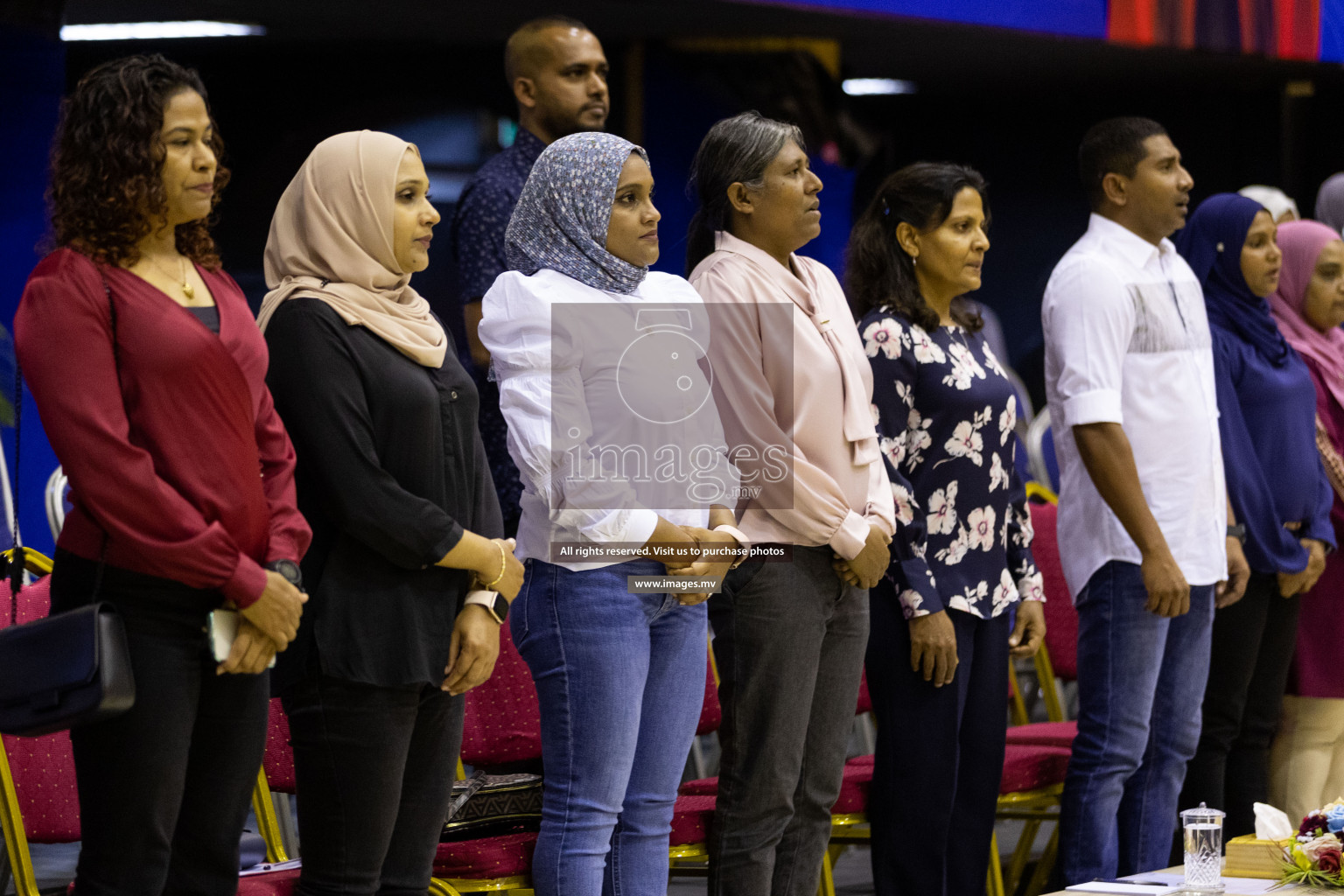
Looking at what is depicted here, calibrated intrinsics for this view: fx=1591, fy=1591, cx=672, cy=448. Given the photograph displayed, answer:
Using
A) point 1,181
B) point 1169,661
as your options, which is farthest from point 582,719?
point 1,181

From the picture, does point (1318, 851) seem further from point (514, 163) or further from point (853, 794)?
point (514, 163)

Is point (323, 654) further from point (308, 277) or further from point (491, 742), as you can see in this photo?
point (491, 742)

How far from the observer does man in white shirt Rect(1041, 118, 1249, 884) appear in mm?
3418

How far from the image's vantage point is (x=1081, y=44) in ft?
26.3

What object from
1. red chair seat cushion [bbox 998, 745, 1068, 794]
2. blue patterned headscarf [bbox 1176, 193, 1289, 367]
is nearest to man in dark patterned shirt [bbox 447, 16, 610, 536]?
red chair seat cushion [bbox 998, 745, 1068, 794]

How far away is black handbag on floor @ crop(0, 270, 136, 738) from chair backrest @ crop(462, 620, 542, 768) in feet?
3.82

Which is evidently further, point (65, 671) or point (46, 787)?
point (46, 787)

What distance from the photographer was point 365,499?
2.27m

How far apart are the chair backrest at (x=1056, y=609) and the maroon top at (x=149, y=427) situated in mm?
2479

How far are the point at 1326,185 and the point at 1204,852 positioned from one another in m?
3.20

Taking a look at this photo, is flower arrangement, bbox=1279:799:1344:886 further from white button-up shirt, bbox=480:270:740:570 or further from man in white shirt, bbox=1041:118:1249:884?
white button-up shirt, bbox=480:270:740:570

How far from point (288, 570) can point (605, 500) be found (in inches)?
22.4

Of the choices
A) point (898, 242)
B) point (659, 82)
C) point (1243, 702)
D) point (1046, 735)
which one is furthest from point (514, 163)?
point (659, 82)

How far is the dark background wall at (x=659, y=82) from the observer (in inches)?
258
